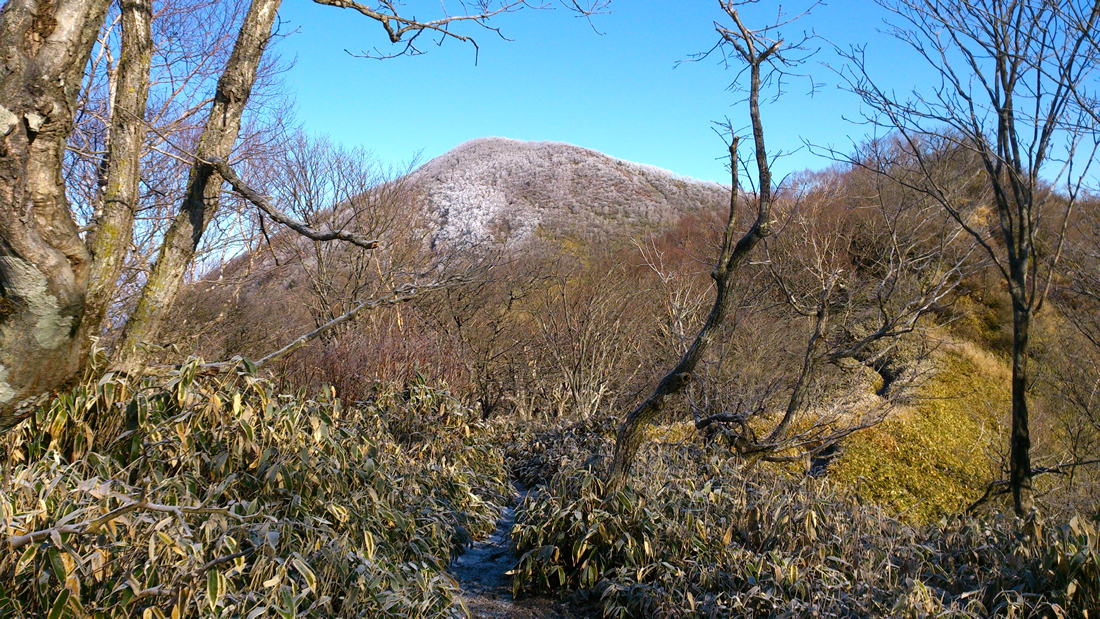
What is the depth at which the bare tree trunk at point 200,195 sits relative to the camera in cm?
387

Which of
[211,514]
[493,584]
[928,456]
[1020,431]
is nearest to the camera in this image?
[211,514]

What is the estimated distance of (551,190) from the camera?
156 feet

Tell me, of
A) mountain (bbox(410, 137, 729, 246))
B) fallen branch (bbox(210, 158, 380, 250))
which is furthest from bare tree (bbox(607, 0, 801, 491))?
mountain (bbox(410, 137, 729, 246))

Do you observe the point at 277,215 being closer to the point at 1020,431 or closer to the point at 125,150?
the point at 125,150

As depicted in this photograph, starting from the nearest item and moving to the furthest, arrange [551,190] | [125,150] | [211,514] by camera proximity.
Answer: [211,514] → [125,150] → [551,190]

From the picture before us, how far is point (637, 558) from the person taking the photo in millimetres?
4367

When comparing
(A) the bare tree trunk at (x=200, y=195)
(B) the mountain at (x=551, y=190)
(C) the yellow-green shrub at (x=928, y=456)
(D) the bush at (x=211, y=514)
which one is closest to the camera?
(D) the bush at (x=211, y=514)

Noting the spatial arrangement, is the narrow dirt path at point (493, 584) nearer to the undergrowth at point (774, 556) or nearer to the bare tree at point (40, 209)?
the undergrowth at point (774, 556)

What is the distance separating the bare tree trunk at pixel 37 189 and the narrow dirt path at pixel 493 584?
2.69 meters

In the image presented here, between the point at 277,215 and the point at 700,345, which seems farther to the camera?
the point at 700,345

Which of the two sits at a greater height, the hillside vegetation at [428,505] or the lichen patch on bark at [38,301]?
the lichen patch on bark at [38,301]

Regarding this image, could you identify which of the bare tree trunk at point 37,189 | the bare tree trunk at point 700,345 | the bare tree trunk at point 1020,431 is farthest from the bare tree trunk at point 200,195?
the bare tree trunk at point 1020,431

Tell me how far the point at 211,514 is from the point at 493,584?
88.8 inches

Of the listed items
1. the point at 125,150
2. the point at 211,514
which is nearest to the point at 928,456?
the point at 211,514
